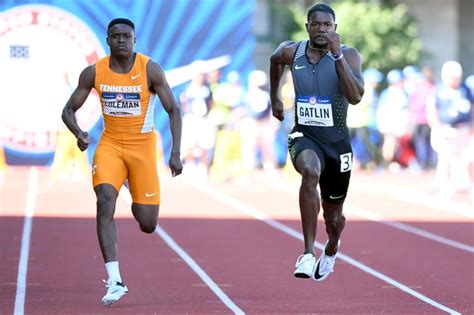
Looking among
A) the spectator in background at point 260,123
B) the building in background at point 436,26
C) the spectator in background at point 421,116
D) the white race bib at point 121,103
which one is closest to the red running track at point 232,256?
the white race bib at point 121,103

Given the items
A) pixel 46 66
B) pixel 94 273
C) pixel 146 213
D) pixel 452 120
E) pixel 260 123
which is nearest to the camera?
pixel 146 213

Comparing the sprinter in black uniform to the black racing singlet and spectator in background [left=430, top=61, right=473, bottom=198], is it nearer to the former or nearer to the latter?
the black racing singlet

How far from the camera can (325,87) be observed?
8.83 metres

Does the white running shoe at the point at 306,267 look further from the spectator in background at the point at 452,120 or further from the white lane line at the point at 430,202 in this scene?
the spectator in background at the point at 452,120

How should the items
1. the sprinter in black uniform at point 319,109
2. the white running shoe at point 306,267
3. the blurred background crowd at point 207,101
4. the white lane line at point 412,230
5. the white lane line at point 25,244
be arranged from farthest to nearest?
the blurred background crowd at point 207,101 < the white lane line at point 412,230 < the white lane line at point 25,244 < the sprinter in black uniform at point 319,109 < the white running shoe at point 306,267

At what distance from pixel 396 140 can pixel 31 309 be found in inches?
721

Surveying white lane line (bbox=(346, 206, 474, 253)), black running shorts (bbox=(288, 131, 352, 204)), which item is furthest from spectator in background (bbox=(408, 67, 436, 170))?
black running shorts (bbox=(288, 131, 352, 204))

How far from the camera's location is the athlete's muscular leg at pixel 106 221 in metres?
8.93

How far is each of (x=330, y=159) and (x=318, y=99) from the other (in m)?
0.45

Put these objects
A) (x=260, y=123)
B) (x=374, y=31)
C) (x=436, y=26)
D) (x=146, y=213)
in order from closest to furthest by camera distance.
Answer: (x=146, y=213)
(x=260, y=123)
(x=374, y=31)
(x=436, y=26)

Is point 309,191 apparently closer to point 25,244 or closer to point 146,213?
point 146,213

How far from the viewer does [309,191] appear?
862cm

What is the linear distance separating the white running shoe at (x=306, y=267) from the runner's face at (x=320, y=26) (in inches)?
57.6

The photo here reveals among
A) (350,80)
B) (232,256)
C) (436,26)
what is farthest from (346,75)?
(436,26)
